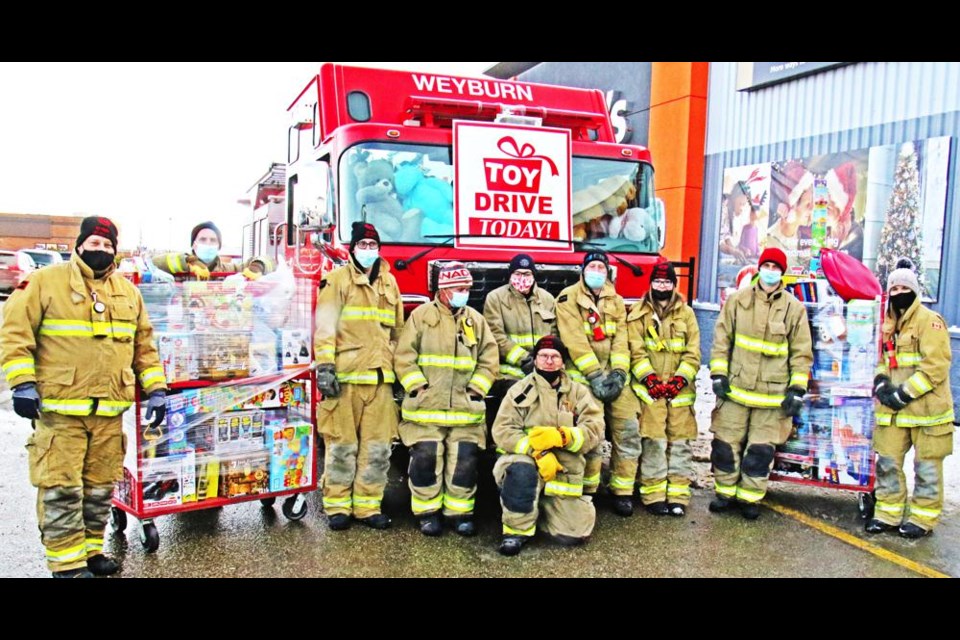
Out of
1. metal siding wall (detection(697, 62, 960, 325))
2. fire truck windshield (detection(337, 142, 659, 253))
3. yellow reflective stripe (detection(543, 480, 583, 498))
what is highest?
metal siding wall (detection(697, 62, 960, 325))

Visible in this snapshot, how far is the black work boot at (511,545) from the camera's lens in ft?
14.0

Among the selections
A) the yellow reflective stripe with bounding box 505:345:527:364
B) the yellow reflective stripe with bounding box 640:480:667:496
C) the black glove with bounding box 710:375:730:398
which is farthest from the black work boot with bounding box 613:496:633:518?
the yellow reflective stripe with bounding box 505:345:527:364

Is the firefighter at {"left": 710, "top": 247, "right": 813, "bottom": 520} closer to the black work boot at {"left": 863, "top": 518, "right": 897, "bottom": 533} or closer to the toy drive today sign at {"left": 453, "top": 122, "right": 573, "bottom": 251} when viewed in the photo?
the black work boot at {"left": 863, "top": 518, "right": 897, "bottom": 533}

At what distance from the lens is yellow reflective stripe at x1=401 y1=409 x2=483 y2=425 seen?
15.2 ft

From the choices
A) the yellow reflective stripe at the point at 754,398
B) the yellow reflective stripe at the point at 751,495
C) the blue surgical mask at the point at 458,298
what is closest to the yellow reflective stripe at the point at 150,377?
the blue surgical mask at the point at 458,298

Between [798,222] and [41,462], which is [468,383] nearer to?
[41,462]

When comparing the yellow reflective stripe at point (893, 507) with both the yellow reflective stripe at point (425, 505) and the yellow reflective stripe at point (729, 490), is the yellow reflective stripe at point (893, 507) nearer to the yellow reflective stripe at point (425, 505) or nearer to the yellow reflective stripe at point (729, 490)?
the yellow reflective stripe at point (729, 490)

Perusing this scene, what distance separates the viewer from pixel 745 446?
16.7 feet

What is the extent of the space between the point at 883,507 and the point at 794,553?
0.87 m

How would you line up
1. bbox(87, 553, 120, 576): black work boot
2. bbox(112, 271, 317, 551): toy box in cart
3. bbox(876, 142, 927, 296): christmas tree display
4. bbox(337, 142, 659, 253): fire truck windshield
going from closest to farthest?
1. bbox(87, 553, 120, 576): black work boot
2. bbox(112, 271, 317, 551): toy box in cart
3. bbox(337, 142, 659, 253): fire truck windshield
4. bbox(876, 142, 927, 296): christmas tree display

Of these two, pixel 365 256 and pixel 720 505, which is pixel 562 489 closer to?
pixel 720 505

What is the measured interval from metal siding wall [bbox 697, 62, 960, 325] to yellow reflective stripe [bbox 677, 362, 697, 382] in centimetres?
475

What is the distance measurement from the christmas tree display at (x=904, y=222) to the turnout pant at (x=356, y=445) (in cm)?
679

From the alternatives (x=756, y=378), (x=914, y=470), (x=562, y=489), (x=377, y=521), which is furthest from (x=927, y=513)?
(x=377, y=521)
